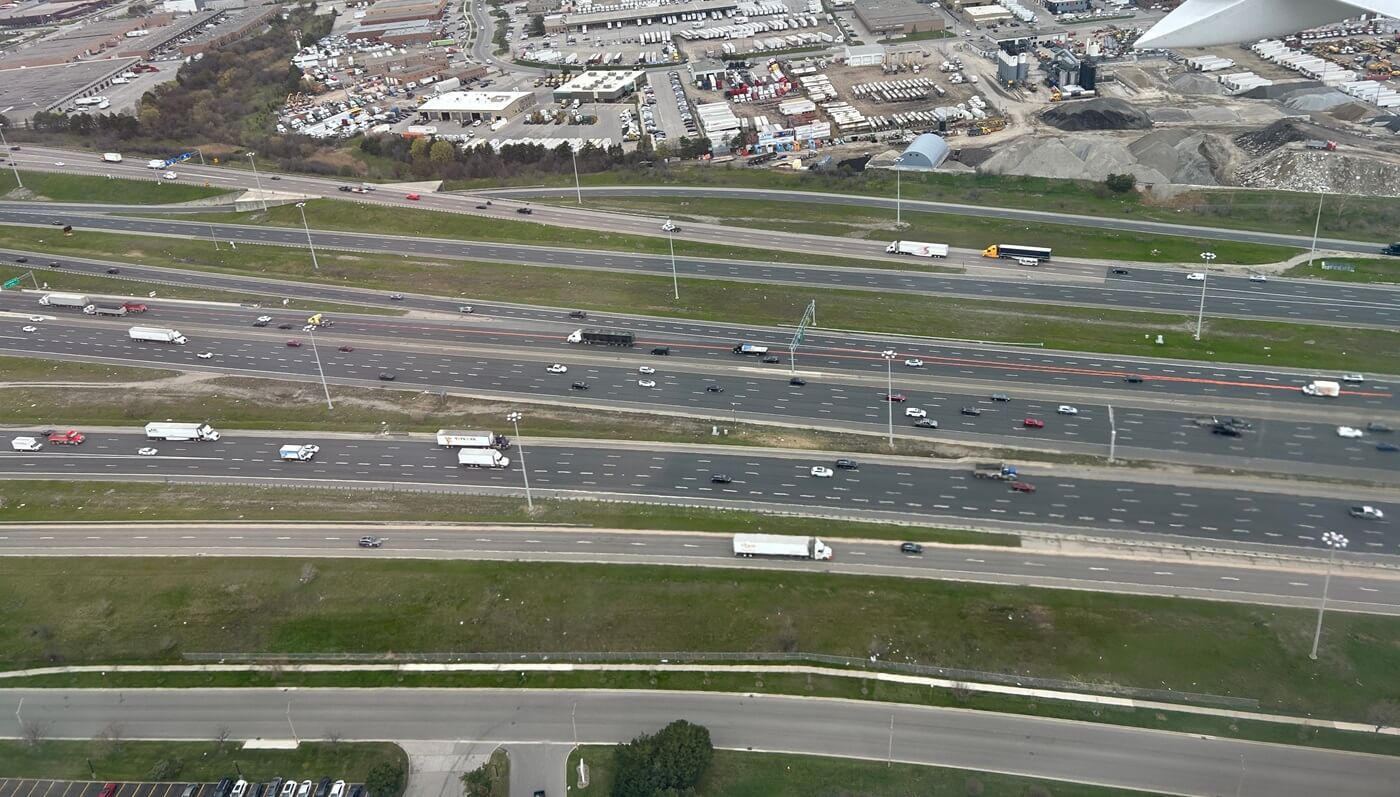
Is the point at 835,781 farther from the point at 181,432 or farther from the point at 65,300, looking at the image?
the point at 65,300

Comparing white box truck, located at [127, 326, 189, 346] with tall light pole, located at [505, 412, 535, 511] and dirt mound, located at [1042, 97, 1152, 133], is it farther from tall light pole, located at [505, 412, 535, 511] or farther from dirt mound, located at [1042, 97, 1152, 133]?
dirt mound, located at [1042, 97, 1152, 133]

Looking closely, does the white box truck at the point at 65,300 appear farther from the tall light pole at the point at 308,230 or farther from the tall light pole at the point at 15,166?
the tall light pole at the point at 15,166

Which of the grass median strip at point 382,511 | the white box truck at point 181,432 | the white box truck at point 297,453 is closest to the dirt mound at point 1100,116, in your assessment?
the grass median strip at point 382,511

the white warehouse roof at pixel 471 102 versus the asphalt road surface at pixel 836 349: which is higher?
the white warehouse roof at pixel 471 102

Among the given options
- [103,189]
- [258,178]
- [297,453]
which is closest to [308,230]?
[258,178]

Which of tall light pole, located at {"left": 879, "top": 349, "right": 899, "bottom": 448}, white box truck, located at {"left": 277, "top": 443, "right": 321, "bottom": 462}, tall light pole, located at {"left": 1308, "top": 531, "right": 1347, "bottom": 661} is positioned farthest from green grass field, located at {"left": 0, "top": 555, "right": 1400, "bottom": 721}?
tall light pole, located at {"left": 879, "top": 349, "right": 899, "bottom": 448}

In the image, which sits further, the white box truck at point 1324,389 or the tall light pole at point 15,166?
the tall light pole at point 15,166

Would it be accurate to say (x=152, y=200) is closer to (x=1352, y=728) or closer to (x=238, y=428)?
(x=238, y=428)
